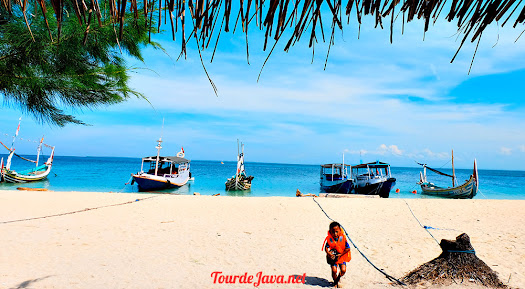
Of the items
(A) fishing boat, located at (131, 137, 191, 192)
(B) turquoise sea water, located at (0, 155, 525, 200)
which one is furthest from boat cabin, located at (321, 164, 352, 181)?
(A) fishing boat, located at (131, 137, 191, 192)

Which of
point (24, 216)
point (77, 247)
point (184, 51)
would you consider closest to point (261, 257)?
point (77, 247)

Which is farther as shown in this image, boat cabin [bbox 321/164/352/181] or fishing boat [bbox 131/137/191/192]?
boat cabin [bbox 321/164/352/181]

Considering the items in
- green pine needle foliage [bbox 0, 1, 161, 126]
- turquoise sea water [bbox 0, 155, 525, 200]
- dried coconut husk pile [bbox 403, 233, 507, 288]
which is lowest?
turquoise sea water [bbox 0, 155, 525, 200]

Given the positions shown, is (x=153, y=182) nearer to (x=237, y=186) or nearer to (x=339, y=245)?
(x=237, y=186)

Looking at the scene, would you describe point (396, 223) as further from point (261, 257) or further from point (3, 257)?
point (3, 257)

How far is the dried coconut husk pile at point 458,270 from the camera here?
4242 mm

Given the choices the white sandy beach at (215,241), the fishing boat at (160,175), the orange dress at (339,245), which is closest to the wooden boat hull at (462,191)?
the white sandy beach at (215,241)

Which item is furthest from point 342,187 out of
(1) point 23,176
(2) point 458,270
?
(1) point 23,176

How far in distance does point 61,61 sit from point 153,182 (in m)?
22.7

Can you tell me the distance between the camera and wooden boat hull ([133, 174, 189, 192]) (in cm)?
2370

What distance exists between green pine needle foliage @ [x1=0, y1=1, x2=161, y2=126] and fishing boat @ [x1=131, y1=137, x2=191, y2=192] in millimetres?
20246

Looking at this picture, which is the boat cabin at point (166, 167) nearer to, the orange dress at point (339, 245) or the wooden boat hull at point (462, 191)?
the orange dress at point (339, 245)

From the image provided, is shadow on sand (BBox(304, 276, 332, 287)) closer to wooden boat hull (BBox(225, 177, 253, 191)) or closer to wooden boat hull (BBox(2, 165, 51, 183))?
wooden boat hull (BBox(225, 177, 253, 191))

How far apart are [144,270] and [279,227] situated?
4.56 meters
